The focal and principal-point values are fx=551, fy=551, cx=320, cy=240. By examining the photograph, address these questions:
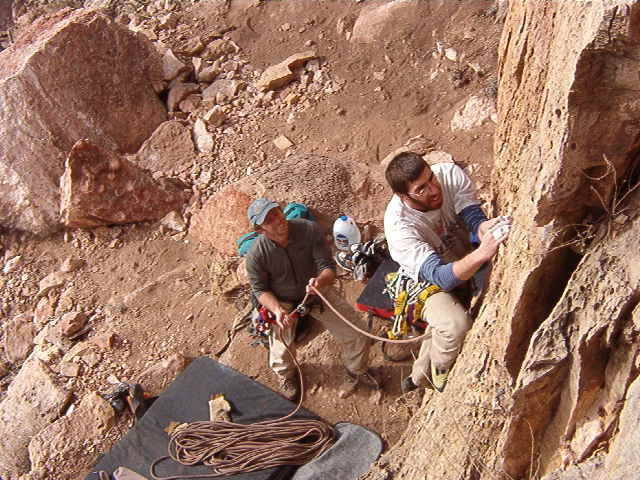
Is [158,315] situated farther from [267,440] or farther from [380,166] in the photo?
[380,166]

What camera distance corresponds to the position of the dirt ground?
514 centimetres

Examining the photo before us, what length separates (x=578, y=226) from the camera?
7.18 feet

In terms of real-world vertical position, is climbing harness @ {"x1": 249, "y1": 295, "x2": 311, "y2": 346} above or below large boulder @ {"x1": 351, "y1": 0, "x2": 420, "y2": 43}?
below

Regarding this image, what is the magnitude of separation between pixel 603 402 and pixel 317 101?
6009mm

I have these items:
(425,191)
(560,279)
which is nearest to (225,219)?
(425,191)

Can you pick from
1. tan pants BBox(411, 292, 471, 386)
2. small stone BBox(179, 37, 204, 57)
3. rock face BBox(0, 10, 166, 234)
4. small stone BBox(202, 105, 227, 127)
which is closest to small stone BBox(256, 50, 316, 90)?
small stone BBox(202, 105, 227, 127)

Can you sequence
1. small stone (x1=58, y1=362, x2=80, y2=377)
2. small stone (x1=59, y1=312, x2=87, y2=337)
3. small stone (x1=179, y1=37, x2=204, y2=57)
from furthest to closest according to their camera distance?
small stone (x1=179, y1=37, x2=204, y2=57)
small stone (x1=59, y1=312, x2=87, y2=337)
small stone (x1=58, y1=362, x2=80, y2=377)

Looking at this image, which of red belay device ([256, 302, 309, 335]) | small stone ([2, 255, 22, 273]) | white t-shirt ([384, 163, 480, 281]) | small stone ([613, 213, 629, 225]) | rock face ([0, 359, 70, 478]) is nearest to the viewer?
small stone ([613, 213, 629, 225])

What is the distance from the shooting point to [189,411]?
183 inches

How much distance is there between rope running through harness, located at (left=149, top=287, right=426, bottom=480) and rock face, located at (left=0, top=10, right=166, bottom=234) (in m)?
3.96

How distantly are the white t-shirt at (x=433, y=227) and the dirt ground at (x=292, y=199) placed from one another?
1.48m

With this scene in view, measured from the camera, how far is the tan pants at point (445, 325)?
316 centimetres

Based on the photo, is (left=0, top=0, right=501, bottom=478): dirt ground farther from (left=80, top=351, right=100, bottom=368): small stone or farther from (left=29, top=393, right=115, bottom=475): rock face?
(left=29, top=393, right=115, bottom=475): rock face

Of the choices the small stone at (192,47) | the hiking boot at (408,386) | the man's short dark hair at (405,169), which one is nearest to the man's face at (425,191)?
the man's short dark hair at (405,169)
